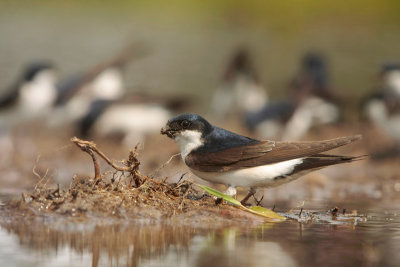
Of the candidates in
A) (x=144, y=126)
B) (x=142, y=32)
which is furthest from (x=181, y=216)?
(x=142, y=32)

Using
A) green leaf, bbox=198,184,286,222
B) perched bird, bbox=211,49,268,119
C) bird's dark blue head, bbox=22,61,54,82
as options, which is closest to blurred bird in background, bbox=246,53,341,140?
perched bird, bbox=211,49,268,119

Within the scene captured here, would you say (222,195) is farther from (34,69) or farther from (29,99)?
(34,69)

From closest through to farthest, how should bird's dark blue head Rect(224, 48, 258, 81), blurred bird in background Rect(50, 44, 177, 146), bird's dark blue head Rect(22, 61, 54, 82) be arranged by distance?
blurred bird in background Rect(50, 44, 177, 146) → bird's dark blue head Rect(22, 61, 54, 82) → bird's dark blue head Rect(224, 48, 258, 81)

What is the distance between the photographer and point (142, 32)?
2403 centimetres

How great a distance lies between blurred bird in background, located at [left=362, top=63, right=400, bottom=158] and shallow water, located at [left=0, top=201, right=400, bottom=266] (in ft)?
27.5

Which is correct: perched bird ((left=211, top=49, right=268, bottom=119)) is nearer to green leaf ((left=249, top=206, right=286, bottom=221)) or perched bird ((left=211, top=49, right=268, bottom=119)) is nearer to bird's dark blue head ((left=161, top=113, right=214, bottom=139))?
bird's dark blue head ((left=161, top=113, right=214, bottom=139))

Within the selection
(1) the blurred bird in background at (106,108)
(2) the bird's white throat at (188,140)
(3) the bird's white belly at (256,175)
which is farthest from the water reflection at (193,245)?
(1) the blurred bird in background at (106,108)

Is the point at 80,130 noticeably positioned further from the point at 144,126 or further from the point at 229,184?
the point at 229,184

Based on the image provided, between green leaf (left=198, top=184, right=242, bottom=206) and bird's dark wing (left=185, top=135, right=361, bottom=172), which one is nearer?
green leaf (left=198, top=184, right=242, bottom=206)

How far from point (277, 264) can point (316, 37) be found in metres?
21.2

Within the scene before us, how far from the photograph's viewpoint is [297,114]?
16812 millimetres

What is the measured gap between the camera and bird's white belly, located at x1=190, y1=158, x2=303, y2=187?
7336 mm

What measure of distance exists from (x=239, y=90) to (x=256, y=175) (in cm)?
1324

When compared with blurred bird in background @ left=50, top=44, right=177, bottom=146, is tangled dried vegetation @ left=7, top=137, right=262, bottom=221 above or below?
below
